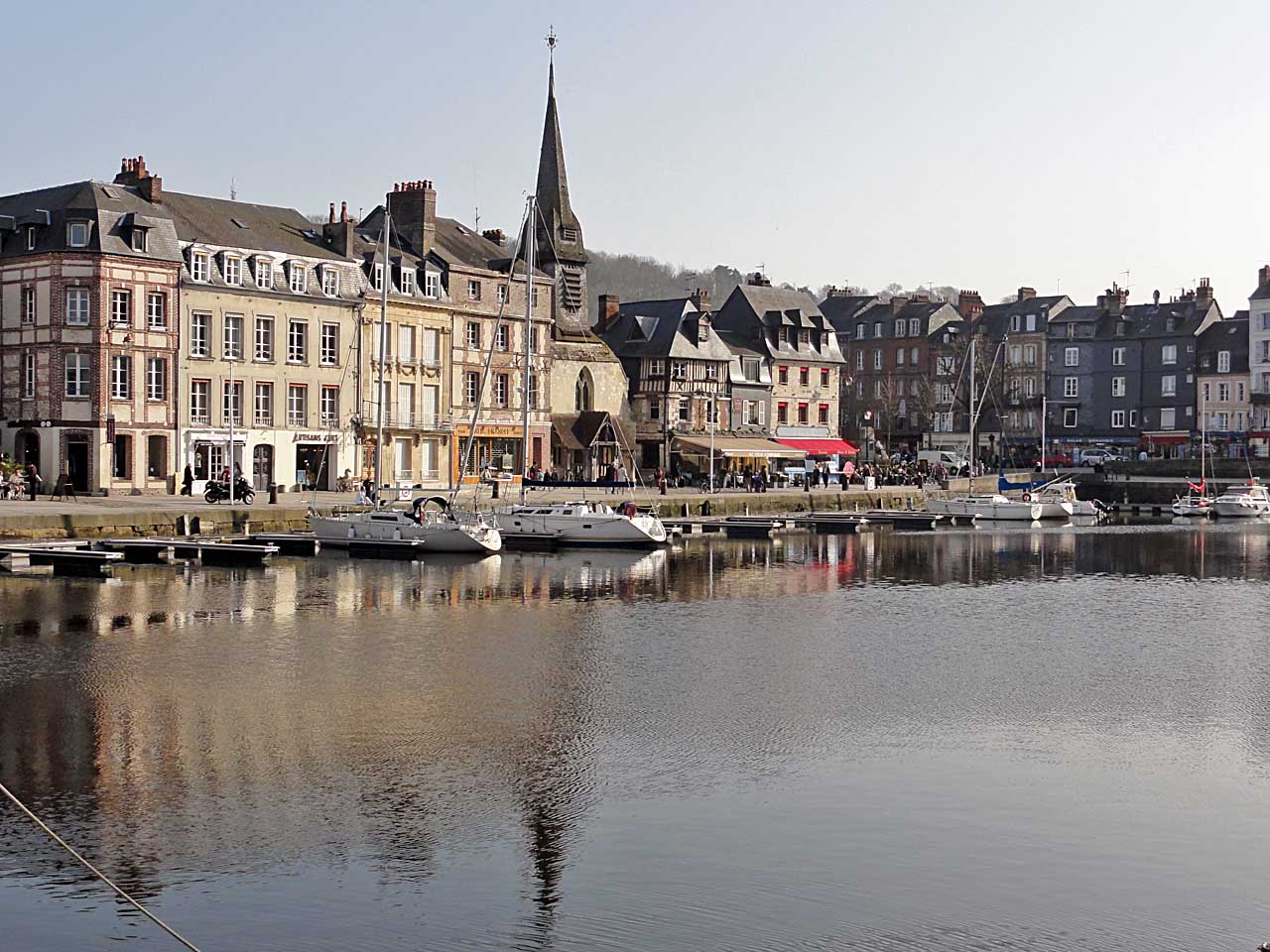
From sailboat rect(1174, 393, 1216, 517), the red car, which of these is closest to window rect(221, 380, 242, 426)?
sailboat rect(1174, 393, 1216, 517)

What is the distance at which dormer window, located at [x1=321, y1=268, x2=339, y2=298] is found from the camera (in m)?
60.1

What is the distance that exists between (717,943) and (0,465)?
4433 cm

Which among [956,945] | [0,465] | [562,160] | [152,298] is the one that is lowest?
[956,945]

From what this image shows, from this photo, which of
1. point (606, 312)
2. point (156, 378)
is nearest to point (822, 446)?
point (606, 312)

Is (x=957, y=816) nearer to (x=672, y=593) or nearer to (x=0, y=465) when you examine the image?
(x=672, y=593)

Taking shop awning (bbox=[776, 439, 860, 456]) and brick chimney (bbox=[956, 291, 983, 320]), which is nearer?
shop awning (bbox=[776, 439, 860, 456])

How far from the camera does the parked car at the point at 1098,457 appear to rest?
318 ft

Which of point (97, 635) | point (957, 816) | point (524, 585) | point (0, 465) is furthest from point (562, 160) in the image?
point (957, 816)

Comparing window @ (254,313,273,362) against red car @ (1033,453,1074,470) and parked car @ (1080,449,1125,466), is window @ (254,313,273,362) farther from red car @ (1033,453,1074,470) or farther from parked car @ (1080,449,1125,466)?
parked car @ (1080,449,1125,466)

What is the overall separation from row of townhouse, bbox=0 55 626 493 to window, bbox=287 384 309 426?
0.08 meters

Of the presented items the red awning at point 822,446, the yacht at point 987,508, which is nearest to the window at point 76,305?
the yacht at point 987,508

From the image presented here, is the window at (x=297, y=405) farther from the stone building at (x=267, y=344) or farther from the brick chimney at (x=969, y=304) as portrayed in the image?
the brick chimney at (x=969, y=304)

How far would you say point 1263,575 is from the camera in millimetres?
43781

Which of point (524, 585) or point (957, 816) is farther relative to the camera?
point (524, 585)
